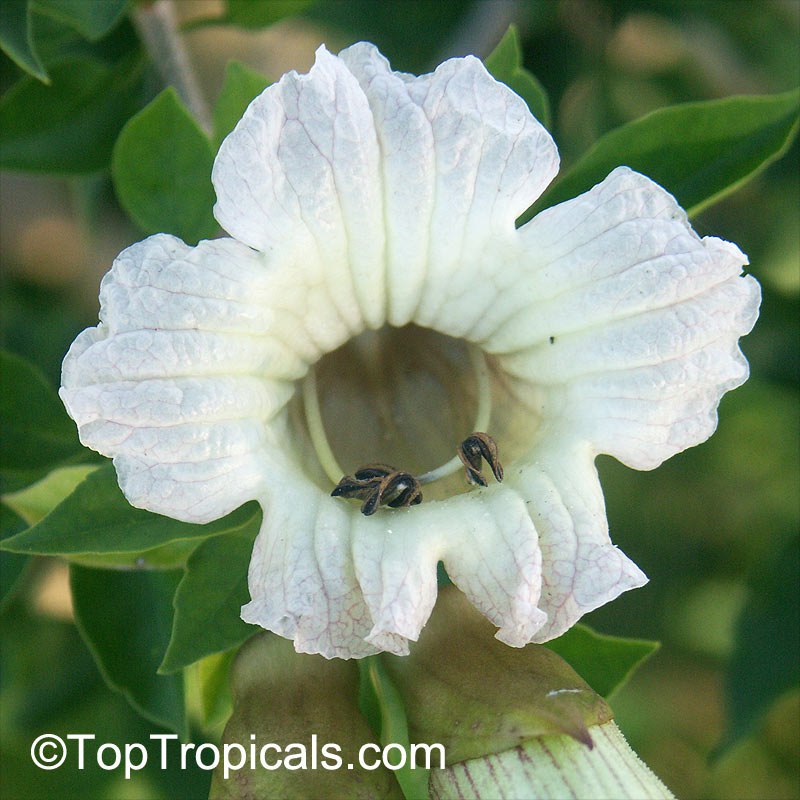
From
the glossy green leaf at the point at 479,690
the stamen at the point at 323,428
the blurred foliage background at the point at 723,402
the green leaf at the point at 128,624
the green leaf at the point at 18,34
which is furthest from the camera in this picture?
the blurred foliage background at the point at 723,402

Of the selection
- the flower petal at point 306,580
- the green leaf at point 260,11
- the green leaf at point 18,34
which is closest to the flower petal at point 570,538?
the flower petal at point 306,580

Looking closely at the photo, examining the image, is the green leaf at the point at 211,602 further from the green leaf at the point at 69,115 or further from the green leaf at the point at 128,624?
the green leaf at the point at 69,115

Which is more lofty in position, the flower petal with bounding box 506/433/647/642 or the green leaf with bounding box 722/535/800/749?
the flower petal with bounding box 506/433/647/642

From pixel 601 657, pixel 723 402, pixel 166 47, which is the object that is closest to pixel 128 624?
pixel 601 657

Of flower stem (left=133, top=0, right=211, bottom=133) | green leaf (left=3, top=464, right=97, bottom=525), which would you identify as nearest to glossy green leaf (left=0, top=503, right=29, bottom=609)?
green leaf (left=3, top=464, right=97, bottom=525)

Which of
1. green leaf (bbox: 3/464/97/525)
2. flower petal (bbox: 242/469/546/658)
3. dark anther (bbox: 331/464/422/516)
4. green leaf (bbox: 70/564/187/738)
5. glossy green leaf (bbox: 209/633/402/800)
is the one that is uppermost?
flower petal (bbox: 242/469/546/658)

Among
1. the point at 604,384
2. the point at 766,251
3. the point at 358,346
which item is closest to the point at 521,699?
the point at 604,384

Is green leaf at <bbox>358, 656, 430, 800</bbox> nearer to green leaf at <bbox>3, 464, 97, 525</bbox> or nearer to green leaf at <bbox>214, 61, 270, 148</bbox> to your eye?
green leaf at <bbox>3, 464, 97, 525</bbox>
